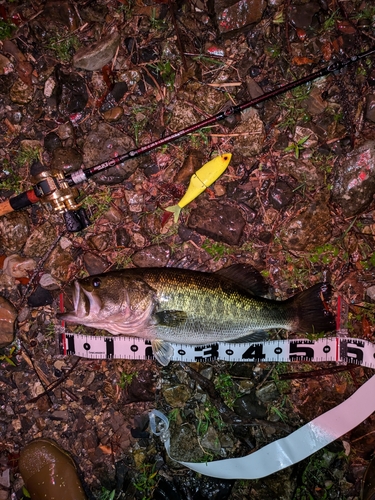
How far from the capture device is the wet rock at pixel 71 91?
3.70 m

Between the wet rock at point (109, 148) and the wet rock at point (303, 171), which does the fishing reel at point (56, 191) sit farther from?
the wet rock at point (303, 171)

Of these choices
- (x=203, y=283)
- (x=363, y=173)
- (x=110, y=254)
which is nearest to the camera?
(x=203, y=283)

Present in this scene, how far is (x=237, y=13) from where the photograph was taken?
11.5 ft

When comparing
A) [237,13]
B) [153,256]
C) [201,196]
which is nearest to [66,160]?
[153,256]

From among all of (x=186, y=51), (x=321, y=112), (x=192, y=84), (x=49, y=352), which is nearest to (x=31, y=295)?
(x=49, y=352)

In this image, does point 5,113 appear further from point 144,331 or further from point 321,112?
point 321,112

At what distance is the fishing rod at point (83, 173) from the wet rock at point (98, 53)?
1.09 m

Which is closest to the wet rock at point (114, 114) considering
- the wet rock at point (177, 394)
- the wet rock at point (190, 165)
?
the wet rock at point (190, 165)

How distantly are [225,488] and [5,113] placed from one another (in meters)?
4.66

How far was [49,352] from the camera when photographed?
3859mm

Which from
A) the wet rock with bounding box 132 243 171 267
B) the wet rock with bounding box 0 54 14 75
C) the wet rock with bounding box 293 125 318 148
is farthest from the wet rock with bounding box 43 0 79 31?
→ the wet rock with bounding box 293 125 318 148

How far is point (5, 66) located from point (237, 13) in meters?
2.49

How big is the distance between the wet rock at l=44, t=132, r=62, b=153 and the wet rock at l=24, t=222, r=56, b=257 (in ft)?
2.66

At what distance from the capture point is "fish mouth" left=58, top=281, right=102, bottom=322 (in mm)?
3037
